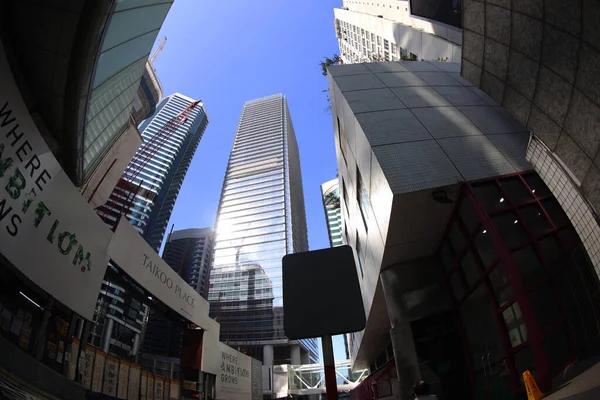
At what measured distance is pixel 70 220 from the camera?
5758 millimetres

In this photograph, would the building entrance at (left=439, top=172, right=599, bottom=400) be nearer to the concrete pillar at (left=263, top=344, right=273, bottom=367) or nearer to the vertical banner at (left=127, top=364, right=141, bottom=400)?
the vertical banner at (left=127, top=364, right=141, bottom=400)

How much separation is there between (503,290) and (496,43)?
17.3ft

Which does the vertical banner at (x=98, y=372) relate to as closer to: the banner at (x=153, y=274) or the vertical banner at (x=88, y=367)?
the vertical banner at (x=88, y=367)

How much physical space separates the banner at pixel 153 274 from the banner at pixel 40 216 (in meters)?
1.69

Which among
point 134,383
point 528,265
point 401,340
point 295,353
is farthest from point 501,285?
point 295,353

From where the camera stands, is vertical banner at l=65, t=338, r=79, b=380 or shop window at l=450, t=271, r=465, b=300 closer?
vertical banner at l=65, t=338, r=79, b=380

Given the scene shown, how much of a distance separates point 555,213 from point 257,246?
88.8 metres

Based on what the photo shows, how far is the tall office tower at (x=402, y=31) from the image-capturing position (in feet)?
60.7

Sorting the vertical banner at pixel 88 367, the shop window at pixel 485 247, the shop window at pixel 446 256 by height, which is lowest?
the vertical banner at pixel 88 367

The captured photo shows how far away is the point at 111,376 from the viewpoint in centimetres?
915

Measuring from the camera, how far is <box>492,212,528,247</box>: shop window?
6.78 m

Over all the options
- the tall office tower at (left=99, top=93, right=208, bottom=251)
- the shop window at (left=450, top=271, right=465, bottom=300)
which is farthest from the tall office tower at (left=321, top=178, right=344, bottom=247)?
the shop window at (left=450, top=271, right=465, bottom=300)

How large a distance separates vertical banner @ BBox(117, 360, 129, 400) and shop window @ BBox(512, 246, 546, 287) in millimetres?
11950

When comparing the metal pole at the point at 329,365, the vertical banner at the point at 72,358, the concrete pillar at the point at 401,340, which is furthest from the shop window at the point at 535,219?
the vertical banner at the point at 72,358
